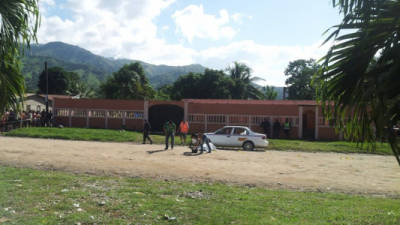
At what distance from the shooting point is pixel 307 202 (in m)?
7.93

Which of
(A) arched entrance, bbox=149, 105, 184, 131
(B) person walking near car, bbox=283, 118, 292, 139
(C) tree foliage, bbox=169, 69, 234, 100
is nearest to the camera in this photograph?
(B) person walking near car, bbox=283, 118, 292, 139

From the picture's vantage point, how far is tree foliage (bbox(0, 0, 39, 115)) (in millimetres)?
4352

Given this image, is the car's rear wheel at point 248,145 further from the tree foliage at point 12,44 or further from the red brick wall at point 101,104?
the tree foliage at point 12,44

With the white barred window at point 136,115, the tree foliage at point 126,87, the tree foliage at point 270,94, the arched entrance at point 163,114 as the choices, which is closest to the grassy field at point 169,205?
the arched entrance at point 163,114

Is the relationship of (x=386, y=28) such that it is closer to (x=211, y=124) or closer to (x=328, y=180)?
(x=328, y=180)

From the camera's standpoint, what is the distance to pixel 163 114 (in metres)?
31.2

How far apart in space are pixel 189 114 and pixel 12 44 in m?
26.2

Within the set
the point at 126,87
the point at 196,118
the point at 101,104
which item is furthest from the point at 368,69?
the point at 126,87

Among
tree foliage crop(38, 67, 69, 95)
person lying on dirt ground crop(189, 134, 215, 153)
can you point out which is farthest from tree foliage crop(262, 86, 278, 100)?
tree foliage crop(38, 67, 69, 95)

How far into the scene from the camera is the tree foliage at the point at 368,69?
3197 millimetres

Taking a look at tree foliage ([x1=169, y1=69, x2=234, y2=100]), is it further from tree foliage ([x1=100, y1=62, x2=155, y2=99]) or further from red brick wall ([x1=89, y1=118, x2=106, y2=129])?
red brick wall ([x1=89, y1=118, x2=106, y2=129])

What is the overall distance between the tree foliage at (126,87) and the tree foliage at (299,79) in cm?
2301

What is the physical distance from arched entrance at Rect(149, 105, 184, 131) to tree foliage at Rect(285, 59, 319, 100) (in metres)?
28.5

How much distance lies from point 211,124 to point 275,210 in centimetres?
2312
